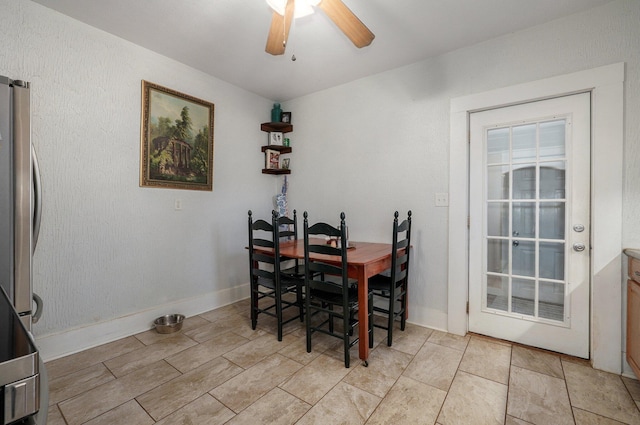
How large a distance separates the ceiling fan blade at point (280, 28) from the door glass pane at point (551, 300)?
259 centimetres

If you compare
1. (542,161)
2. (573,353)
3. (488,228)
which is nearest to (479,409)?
(573,353)

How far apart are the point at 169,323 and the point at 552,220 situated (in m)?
3.36

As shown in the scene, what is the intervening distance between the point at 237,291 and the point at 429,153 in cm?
259

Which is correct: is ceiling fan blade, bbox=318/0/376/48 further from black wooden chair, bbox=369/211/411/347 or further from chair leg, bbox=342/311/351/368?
chair leg, bbox=342/311/351/368

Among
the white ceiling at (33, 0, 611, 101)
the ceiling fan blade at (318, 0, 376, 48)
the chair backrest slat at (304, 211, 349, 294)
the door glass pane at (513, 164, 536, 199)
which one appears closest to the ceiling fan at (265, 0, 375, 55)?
the ceiling fan blade at (318, 0, 376, 48)

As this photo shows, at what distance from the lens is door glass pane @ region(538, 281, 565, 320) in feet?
7.14

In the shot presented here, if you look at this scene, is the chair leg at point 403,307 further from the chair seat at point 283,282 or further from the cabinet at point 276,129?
the cabinet at point 276,129

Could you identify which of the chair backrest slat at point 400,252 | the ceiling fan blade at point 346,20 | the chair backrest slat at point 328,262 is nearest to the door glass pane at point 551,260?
the chair backrest slat at point 400,252

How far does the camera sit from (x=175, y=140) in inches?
110

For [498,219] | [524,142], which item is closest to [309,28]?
[524,142]

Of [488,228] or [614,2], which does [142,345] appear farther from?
[614,2]

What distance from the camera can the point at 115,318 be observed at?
2418mm

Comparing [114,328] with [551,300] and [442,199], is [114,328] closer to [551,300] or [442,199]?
[442,199]

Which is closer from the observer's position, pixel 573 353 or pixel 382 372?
pixel 382 372
